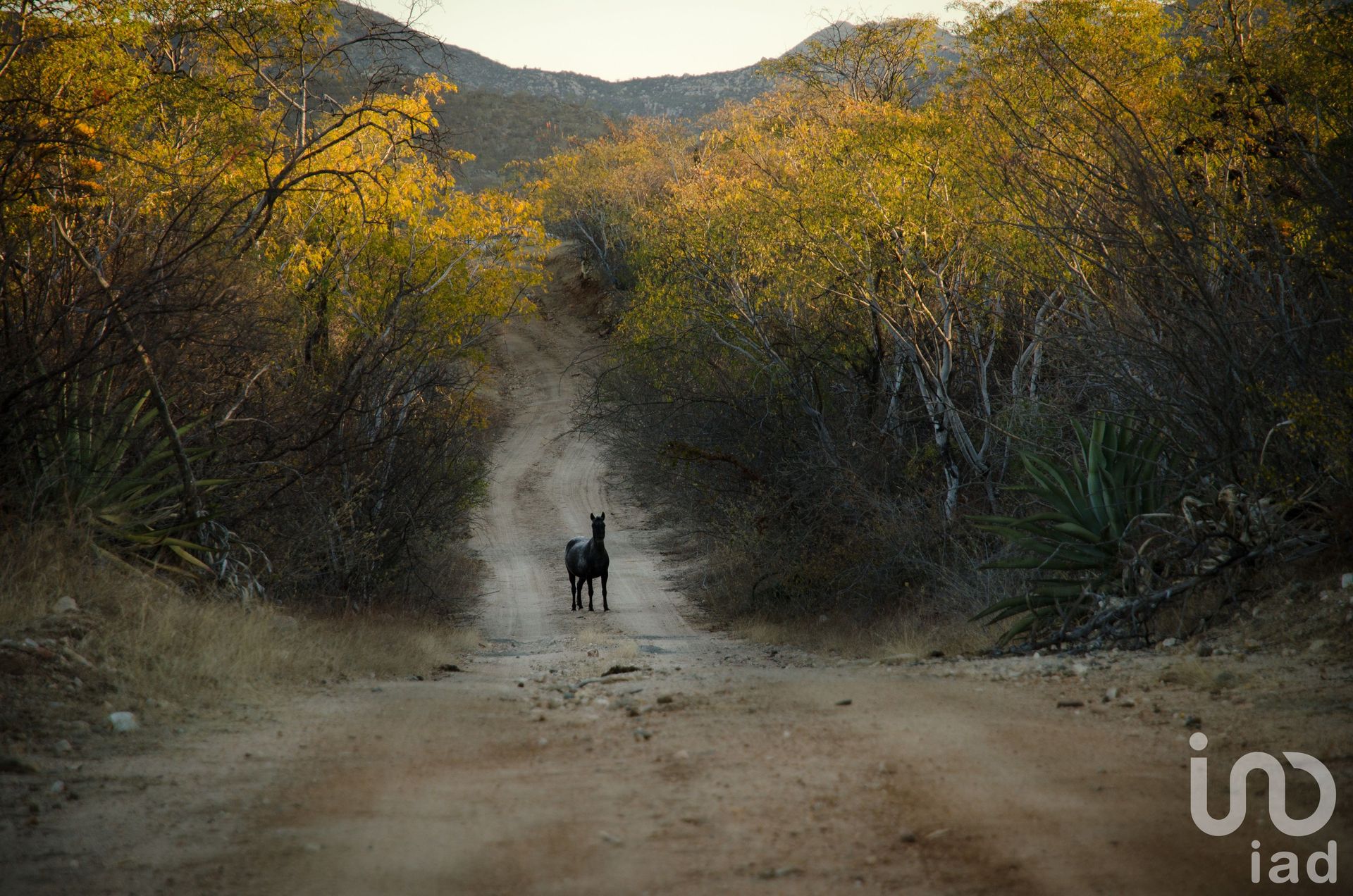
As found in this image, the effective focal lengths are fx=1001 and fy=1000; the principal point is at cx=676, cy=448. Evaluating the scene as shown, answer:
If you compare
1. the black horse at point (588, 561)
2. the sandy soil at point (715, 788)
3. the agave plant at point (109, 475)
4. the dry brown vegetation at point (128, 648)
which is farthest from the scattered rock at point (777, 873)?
the black horse at point (588, 561)

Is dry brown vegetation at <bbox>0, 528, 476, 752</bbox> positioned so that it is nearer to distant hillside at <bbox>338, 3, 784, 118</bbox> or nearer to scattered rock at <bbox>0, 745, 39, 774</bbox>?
scattered rock at <bbox>0, 745, 39, 774</bbox>

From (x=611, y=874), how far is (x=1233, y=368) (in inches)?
296

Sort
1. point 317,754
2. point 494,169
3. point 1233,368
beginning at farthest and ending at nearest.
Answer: point 494,169 → point 1233,368 → point 317,754

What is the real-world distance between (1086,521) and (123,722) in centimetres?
845

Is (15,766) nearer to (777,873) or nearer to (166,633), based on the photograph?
(166,633)

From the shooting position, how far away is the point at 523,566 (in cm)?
2681

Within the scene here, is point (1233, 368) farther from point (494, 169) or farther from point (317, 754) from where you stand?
point (494, 169)

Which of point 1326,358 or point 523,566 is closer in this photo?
point 1326,358

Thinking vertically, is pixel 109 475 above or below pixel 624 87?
below

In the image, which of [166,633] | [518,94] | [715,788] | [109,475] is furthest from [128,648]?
[518,94]

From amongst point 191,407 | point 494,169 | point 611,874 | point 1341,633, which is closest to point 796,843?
point 611,874

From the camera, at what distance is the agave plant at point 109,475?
9.27m

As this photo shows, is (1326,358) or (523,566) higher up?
(1326,358)

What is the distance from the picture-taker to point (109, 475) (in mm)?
9609
